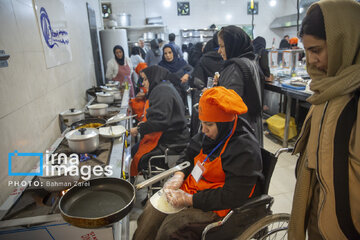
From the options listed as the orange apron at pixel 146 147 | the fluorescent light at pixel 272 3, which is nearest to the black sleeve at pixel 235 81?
the orange apron at pixel 146 147

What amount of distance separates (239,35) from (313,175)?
55.4 inches

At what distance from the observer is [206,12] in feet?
30.0

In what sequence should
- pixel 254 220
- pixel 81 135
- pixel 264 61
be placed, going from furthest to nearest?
pixel 264 61 → pixel 81 135 → pixel 254 220

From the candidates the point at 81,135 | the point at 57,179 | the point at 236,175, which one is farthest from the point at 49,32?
the point at 236,175

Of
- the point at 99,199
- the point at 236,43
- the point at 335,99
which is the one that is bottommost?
the point at 99,199

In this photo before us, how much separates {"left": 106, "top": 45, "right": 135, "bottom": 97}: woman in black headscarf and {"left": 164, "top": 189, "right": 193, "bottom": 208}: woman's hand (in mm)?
3304

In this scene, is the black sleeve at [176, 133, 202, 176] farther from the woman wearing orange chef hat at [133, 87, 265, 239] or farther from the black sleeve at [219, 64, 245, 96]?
the black sleeve at [219, 64, 245, 96]

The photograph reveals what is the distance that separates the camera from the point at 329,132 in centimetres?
77

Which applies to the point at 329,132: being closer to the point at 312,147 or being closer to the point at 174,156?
the point at 312,147

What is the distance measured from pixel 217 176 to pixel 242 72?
35.1 inches

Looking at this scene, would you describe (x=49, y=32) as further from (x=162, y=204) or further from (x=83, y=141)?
(x=162, y=204)

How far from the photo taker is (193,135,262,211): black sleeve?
4.07ft

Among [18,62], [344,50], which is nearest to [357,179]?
[344,50]

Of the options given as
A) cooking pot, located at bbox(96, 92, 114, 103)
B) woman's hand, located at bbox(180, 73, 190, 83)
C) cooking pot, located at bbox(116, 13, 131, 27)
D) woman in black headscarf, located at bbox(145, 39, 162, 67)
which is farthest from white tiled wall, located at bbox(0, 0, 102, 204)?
cooking pot, located at bbox(116, 13, 131, 27)
